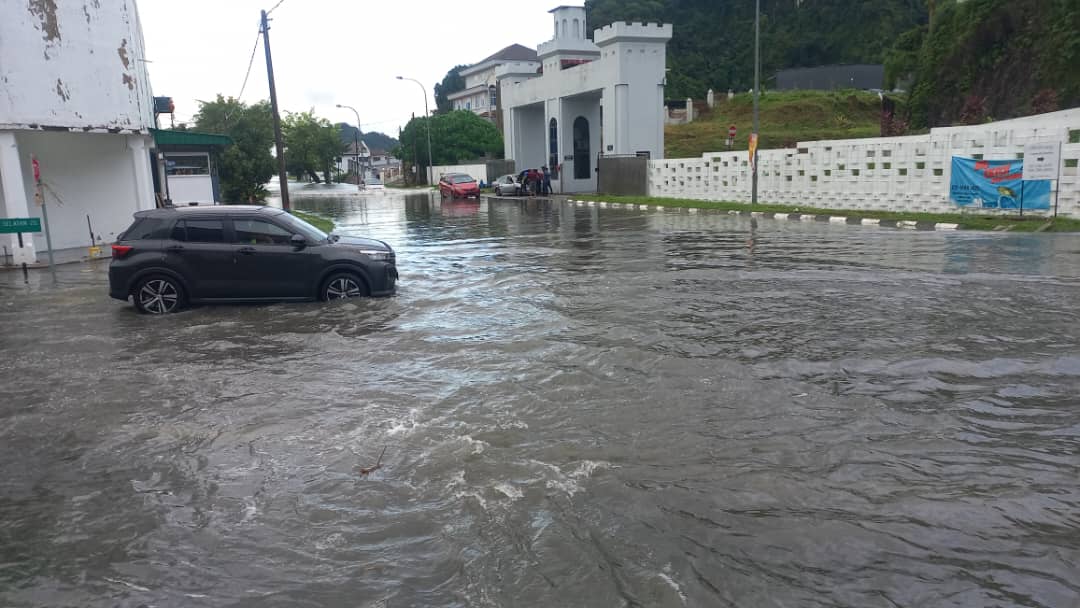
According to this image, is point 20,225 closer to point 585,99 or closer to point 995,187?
point 995,187

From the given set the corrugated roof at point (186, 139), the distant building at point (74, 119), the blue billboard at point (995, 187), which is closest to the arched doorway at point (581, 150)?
the corrugated roof at point (186, 139)

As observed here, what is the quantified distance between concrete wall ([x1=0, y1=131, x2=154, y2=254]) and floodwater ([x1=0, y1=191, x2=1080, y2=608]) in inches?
392

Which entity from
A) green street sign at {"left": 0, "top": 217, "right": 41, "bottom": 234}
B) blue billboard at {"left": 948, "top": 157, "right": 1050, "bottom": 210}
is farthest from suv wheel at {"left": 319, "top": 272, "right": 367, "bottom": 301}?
blue billboard at {"left": 948, "top": 157, "right": 1050, "bottom": 210}

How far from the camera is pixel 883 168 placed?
2430 cm

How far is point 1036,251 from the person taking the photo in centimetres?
1487

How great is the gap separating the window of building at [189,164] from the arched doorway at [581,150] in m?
22.4

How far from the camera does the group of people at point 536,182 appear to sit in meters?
45.7

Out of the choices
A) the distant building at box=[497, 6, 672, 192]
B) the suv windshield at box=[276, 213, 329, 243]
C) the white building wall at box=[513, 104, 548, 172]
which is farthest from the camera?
the white building wall at box=[513, 104, 548, 172]

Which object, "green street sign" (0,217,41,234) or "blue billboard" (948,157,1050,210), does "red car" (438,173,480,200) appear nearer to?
"blue billboard" (948,157,1050,210)

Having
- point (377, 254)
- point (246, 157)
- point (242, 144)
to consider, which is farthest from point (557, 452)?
point (242, 144)

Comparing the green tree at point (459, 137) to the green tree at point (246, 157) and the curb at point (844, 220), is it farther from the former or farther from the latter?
the curb at point (844, 220)

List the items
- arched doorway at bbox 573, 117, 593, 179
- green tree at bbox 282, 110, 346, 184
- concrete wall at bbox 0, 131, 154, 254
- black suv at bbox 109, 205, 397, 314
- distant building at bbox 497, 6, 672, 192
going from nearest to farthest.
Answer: black suv at bbox 109, 205, 397, 314
concrete wall at bbox 0, 131, 154, 254
distant building at bbox 497, 6, 672, 192
arched doorway at bbox 573, 117, 593, 179
green tree at bbox 282, 110, 346, 184

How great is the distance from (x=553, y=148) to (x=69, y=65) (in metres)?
32.0

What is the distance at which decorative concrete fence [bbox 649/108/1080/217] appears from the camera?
19.7 meters
